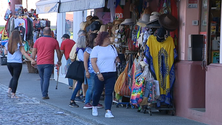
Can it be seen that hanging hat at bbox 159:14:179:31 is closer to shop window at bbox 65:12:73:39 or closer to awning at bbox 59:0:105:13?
awning at bbox 59:0:105:13

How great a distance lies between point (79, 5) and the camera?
34.6 feet

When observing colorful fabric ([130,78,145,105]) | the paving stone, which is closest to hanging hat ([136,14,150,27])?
colorful fabric ([130,78,145,105])

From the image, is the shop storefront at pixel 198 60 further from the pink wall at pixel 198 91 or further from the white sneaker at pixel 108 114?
the white sneaker at pixel 108 114

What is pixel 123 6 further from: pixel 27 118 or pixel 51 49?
pixel 27 118

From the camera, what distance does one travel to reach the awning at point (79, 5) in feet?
30.6

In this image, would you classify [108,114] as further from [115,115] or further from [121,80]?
[121,80]

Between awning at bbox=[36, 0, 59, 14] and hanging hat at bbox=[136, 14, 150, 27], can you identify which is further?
awning at bbox=[36, 0, 59, 14]

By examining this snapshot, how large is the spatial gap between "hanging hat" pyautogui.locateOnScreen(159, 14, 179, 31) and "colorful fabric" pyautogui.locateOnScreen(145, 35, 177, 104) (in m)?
0.25

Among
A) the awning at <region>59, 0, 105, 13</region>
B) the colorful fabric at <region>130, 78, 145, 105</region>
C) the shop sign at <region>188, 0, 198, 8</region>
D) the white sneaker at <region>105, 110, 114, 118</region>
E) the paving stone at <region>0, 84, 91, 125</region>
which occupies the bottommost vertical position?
the paving stone at <region>0, 84, 91, 125</region>

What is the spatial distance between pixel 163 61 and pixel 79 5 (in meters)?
2.67

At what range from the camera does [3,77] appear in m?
17.8

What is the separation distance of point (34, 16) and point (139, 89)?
12.3 metres

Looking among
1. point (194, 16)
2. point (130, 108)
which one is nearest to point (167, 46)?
point (194, 16)

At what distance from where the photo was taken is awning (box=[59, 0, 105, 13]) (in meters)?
9.32
